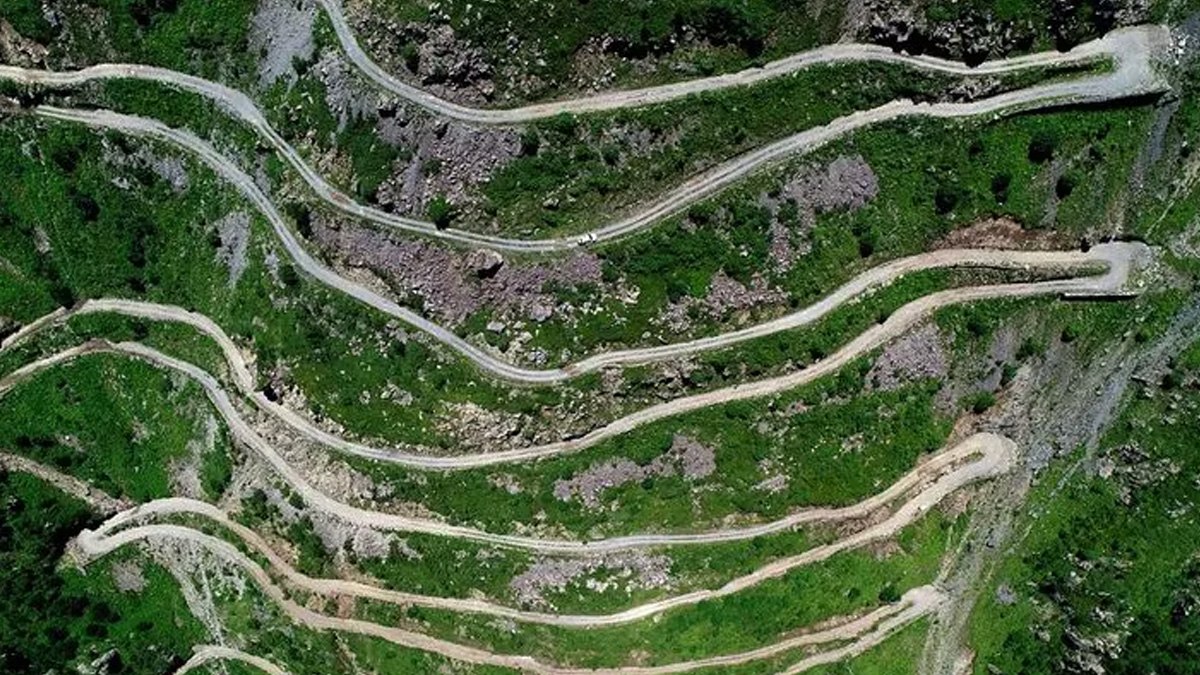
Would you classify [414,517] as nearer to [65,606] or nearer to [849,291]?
[65,606]

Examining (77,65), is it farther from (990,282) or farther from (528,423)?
(990,282)

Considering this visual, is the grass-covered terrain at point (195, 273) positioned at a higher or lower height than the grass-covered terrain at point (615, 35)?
lower

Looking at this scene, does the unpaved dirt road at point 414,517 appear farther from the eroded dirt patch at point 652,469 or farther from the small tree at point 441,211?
the small tree at point 441,211

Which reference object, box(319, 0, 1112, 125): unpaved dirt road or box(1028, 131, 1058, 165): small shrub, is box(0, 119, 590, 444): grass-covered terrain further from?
box(1028, 131, 1058, 165): small shrub

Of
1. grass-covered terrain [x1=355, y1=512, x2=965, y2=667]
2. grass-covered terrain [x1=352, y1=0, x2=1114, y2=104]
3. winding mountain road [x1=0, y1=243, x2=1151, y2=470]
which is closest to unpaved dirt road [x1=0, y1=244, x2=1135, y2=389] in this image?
winding mountain road [x1=0, y1=243, x2=1151, y2=470]

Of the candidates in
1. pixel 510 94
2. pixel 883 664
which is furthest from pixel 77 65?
pixel 883 664

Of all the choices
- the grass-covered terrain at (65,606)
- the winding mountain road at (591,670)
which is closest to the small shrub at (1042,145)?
the winding mountain road at (591,670)

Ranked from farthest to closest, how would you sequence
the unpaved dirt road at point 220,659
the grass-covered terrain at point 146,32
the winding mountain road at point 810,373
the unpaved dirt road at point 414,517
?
the unpaved dirt road at point 220,659 < the grass-covered terrain at point 146,32 < the unpaved dirt road at point 414,517 < the winding mountain road at point 810,373

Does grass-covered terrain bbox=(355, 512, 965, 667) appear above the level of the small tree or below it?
below

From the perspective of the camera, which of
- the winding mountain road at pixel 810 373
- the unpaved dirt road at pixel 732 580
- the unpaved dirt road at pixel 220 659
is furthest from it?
the unpaved dirt road at pixel 220 659

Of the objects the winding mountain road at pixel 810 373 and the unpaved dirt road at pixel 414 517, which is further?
the unpaved dirt road at pixel 414 517
